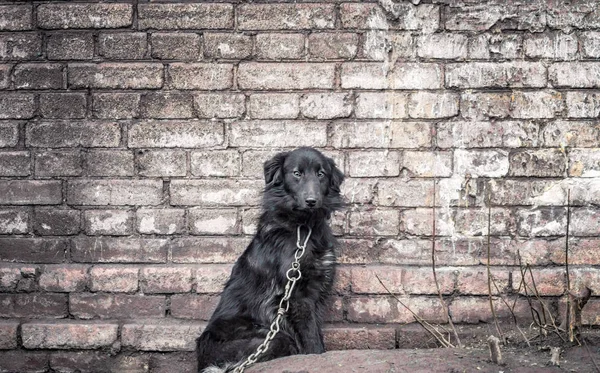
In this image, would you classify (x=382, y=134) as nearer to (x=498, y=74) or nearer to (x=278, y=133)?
(x=278, y=133)

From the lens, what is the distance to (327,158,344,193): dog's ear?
4.84 metres

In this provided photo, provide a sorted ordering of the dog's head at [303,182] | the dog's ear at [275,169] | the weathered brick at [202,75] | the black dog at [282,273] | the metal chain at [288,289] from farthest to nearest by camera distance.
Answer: the weathered brick at [202,75], the dog's ear at [275,169], the dog's head at [303,182], the black dog at [282,273], the metal chain at [288,289]

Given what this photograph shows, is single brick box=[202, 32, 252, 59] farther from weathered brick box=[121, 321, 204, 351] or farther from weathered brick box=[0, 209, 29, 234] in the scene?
weathered brick box=[121, 321, 204, 351]

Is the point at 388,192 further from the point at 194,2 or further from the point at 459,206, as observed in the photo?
the point at 194,2

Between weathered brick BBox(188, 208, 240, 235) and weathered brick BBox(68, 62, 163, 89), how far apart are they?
970 mm

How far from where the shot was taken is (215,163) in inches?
209

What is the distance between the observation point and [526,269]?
4926 mm

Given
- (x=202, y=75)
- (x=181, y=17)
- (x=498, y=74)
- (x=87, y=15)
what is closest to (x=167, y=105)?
(x=202, y=75)

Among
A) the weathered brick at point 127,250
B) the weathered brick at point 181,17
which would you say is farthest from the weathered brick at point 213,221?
the weathered brick at point 181,17

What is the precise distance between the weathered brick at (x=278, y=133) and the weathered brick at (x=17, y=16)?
167cm

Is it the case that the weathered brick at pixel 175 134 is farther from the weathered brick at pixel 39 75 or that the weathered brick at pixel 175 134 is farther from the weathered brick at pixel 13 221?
the weathered brick at pixel 13 221

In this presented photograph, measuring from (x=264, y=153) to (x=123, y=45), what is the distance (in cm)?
128

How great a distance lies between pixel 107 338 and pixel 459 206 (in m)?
2.68

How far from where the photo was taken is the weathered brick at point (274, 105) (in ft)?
17.3
